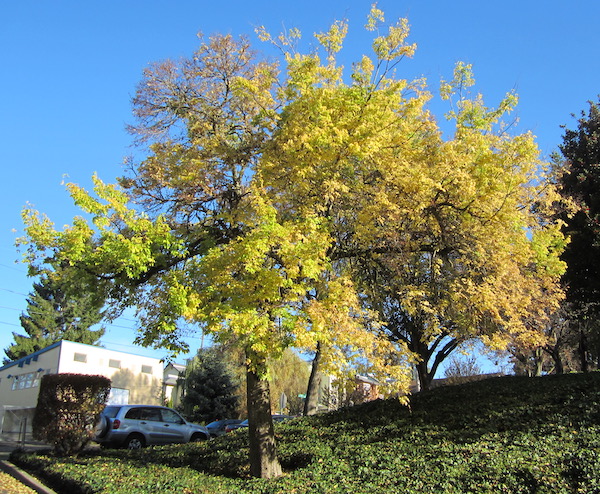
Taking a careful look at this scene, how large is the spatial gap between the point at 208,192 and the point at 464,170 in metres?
5.39

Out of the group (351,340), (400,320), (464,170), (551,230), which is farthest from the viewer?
(400,320)

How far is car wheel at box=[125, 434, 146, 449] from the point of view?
14.2 metres

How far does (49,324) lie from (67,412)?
3729cm

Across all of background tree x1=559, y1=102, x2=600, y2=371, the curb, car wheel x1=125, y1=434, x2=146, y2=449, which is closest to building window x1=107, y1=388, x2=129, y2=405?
car wheel x1=125, y1=434, x2=146, y2=449

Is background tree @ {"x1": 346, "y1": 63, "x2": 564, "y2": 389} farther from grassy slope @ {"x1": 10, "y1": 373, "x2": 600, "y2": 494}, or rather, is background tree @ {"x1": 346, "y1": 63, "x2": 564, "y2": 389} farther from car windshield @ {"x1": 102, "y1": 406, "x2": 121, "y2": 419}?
car windshield @ {"x1": 102, "y1": 406, "x2": 121, "y2": 419}

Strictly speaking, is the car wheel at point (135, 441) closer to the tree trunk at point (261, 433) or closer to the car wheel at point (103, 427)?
the car wheel at point (103, 427)

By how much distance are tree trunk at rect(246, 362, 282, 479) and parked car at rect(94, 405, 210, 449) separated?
699cm

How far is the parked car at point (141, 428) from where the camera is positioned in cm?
1420

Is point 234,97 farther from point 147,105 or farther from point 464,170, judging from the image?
point 464,170

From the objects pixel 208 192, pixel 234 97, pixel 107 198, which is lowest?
pixel 107 198

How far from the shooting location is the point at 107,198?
27.3 feet

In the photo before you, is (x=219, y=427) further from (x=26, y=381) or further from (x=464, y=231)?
(x=26, y=381)

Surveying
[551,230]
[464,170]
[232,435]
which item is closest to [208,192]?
[464,170]

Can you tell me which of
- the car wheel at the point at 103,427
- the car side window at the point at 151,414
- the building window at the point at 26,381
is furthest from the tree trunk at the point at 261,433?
the building window at the point at 26,381
